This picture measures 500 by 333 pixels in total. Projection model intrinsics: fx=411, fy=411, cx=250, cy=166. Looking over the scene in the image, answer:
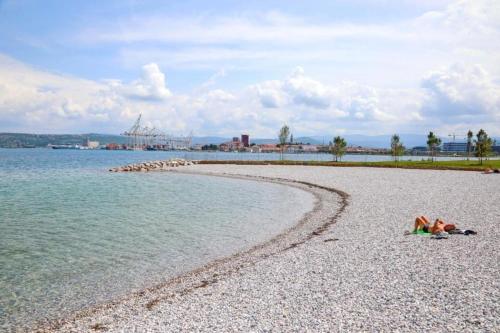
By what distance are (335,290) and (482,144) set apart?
252 ft

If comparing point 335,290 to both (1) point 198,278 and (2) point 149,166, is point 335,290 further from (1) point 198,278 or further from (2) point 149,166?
(2) point 149,166

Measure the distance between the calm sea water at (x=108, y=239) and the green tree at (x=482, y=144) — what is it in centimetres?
→ 5588

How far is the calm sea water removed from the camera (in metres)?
11.4

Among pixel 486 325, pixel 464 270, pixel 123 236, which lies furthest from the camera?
pixel 123 236

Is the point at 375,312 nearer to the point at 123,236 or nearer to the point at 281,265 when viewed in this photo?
the point at 281,265

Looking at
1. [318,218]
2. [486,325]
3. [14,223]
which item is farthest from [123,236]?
[486,325]

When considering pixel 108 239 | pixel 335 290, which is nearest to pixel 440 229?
pixel 335 290

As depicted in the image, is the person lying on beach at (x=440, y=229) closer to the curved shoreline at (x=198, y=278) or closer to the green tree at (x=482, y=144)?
the curved shoreline at (x=198, y=278)

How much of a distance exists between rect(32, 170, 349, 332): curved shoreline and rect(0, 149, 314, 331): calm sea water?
1.74 feet

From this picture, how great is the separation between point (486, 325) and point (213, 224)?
15.1m

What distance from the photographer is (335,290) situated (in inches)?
395

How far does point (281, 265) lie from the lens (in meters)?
12.9

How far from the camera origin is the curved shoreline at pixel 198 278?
9.47 m

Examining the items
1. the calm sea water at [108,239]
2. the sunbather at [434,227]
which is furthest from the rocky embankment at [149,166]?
the sunbather at [434,227]
